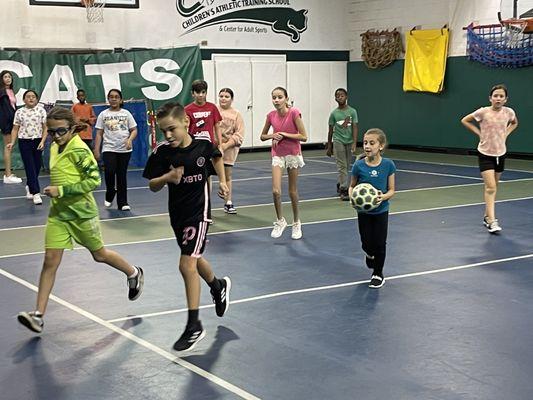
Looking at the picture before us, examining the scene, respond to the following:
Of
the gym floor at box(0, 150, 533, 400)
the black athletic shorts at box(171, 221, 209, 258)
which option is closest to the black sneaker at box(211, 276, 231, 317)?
the gym floor at box(0, 150, 533, 400)

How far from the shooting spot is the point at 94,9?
21.8m

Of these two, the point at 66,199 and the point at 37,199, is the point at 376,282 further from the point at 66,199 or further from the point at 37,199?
the point at 37,199

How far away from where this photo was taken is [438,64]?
2325 cm

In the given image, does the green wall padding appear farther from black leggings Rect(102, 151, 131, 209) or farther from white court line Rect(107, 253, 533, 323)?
white court line Rect(107, 253, 533, 323)

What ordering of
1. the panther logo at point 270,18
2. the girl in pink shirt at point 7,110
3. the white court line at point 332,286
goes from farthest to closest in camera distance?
the panther logo at point 270,18 < the girl in pink shirt at point 7,110 < the white court line at point 332,286

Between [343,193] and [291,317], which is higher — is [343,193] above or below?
below

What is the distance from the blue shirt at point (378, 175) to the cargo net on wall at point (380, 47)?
17452 mm

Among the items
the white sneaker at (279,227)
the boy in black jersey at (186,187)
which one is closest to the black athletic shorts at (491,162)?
the white sneaker at (279,227)

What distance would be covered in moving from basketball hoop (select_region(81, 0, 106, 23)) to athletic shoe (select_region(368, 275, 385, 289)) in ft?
52.2

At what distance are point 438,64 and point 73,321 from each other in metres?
18.3

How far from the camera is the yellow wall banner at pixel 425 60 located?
23.1 meters

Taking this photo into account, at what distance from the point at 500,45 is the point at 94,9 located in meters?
10.9

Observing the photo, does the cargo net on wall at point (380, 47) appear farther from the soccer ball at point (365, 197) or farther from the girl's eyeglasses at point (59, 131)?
the girl's eyeglasses at point (59, 131)

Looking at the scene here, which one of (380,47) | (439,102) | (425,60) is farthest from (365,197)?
(380,47)
